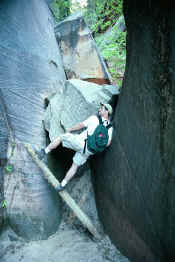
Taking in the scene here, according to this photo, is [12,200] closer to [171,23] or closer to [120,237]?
[120,237]

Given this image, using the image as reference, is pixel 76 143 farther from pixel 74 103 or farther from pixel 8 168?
pixel 8 168

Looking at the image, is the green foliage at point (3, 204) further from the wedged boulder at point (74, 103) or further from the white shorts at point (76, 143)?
the white shorts at point (76, 143)

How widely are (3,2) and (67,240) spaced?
17.6ft

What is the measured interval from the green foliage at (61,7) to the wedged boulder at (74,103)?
5.56 meters

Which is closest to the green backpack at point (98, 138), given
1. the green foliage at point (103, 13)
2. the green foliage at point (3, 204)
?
the green foliage at point (3, 204)

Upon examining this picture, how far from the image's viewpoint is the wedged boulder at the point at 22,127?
3.80m

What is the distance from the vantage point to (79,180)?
14.5 ft

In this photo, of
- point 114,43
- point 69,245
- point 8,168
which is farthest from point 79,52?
point 69,245

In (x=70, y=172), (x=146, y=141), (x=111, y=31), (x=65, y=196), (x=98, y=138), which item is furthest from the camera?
Result: (x=111, y=31)

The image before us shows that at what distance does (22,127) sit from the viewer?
397 centimetres

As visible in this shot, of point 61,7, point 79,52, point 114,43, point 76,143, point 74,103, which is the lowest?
point 76,143

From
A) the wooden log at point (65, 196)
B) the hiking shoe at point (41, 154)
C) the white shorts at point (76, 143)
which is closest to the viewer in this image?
the white shorts at point (76, 143)

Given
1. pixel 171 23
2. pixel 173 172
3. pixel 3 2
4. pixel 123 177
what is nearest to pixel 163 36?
pixel 171 23

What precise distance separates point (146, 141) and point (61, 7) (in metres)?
7.92
